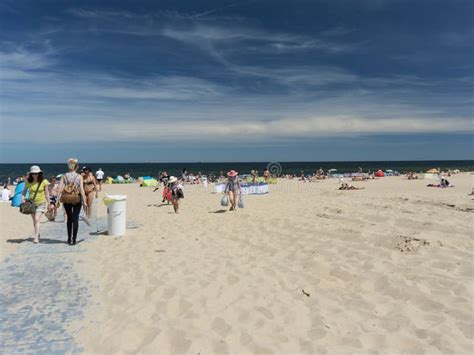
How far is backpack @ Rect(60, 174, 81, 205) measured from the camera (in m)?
7.79

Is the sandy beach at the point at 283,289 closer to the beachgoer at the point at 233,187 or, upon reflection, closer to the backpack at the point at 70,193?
the backpack at the point at 70,193

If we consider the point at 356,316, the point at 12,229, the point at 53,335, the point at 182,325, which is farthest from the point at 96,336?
the point at 12,229

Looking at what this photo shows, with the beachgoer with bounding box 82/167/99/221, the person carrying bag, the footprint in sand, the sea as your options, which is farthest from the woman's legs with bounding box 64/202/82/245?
the sea

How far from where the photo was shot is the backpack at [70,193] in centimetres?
779

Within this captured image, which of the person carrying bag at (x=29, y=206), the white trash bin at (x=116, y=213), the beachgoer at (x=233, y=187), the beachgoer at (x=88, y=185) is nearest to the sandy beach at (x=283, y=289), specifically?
the white trash bin at (x=116, y=213)

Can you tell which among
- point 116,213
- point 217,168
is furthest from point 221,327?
point 217,168

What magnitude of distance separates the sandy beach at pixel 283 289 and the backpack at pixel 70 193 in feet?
3.28

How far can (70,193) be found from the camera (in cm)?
784

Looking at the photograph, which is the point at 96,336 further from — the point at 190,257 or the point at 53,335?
the point at 190,257

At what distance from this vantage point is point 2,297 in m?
5.05

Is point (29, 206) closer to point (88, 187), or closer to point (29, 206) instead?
point (29, 206)

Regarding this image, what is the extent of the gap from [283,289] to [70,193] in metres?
A: 5.01

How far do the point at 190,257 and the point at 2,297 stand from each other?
284 cm

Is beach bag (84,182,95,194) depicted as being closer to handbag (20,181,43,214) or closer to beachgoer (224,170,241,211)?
handbag (20,181,43,214)
